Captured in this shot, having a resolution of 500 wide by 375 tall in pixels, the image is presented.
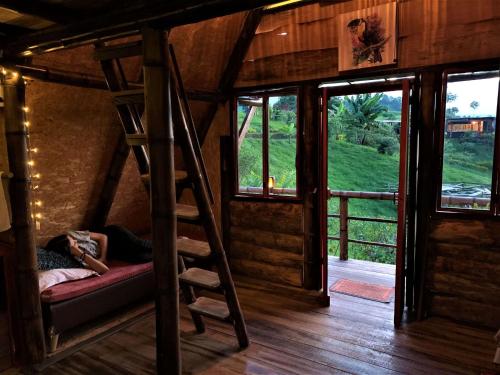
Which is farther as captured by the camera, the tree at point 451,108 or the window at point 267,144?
the window at point 267,144

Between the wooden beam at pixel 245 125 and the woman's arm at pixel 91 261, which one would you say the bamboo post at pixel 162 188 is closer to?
the woman's arm at pixel 91 261

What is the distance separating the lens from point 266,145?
4.23 m

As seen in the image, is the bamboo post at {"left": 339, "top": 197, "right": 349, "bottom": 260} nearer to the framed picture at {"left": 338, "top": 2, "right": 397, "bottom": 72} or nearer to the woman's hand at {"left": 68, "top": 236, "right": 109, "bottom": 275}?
the framed picture at {"left": 338, "top": 2, "right": 397, "bottom": 72}

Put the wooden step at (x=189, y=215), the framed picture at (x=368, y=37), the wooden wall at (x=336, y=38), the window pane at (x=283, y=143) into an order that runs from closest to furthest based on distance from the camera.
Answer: the wooden step at (x=189, y=215) < the wooden wall at (x=336, y=38) < the framed picture at (x=368, y=37) < the window pane at (x=283, y=143)

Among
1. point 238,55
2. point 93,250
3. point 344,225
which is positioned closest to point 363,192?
point 344,225

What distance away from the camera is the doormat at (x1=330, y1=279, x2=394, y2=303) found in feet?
12.7

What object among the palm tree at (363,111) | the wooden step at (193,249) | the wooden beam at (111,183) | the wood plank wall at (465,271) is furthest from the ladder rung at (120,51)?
the palm tree at (363,111)

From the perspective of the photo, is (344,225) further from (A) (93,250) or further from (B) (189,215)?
(A) (93,250)

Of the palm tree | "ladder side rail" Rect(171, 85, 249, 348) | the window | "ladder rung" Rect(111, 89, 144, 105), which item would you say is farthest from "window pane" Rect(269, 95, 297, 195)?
the palm tree

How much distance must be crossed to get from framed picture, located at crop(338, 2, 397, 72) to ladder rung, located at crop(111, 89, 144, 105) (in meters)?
2.14

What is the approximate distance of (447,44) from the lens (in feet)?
10.2

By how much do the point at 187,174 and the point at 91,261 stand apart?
163cm

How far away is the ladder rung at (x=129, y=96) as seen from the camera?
2.26 m

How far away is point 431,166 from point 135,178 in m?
3.26
